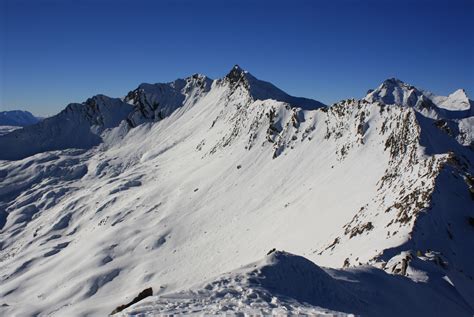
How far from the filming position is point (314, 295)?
18.2m

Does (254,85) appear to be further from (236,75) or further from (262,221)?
(262,221)

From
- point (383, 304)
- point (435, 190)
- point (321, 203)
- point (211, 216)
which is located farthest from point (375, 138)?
point (383, 304)

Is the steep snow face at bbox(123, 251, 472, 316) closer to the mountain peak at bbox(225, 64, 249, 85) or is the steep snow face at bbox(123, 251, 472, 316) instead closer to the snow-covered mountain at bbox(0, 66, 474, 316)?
the snow-covered mountain at bbox(0, 66, 474, 316)

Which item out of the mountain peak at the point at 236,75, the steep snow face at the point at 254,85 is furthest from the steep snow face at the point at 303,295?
the mountain peak at the point at 236,75

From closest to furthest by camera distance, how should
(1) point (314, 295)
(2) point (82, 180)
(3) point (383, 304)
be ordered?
(1) point (314, 295) → (3) point (383, 304) → (2) point (82, 180)

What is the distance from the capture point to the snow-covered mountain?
20203 mm

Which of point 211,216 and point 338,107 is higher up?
point 338,107

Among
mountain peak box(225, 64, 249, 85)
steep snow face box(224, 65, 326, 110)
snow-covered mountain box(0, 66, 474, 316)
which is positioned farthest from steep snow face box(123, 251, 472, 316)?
mountain peak box(225, 64, 249, 85)

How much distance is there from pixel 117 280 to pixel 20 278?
30.5m

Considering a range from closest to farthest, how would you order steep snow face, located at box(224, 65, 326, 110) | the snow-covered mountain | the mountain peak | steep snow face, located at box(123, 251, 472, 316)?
steep snow face, located at box(123, 251, 472, 316) < the snow-covered mountain < steep snow face, located at box(224, 65, 326, 110) < the mountain peak

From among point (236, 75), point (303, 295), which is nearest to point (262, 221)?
point (303, 295)

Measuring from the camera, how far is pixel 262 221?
237 feet

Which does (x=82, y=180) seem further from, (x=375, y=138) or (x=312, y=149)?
(x=375, y=138)

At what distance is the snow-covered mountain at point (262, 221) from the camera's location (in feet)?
66.3
